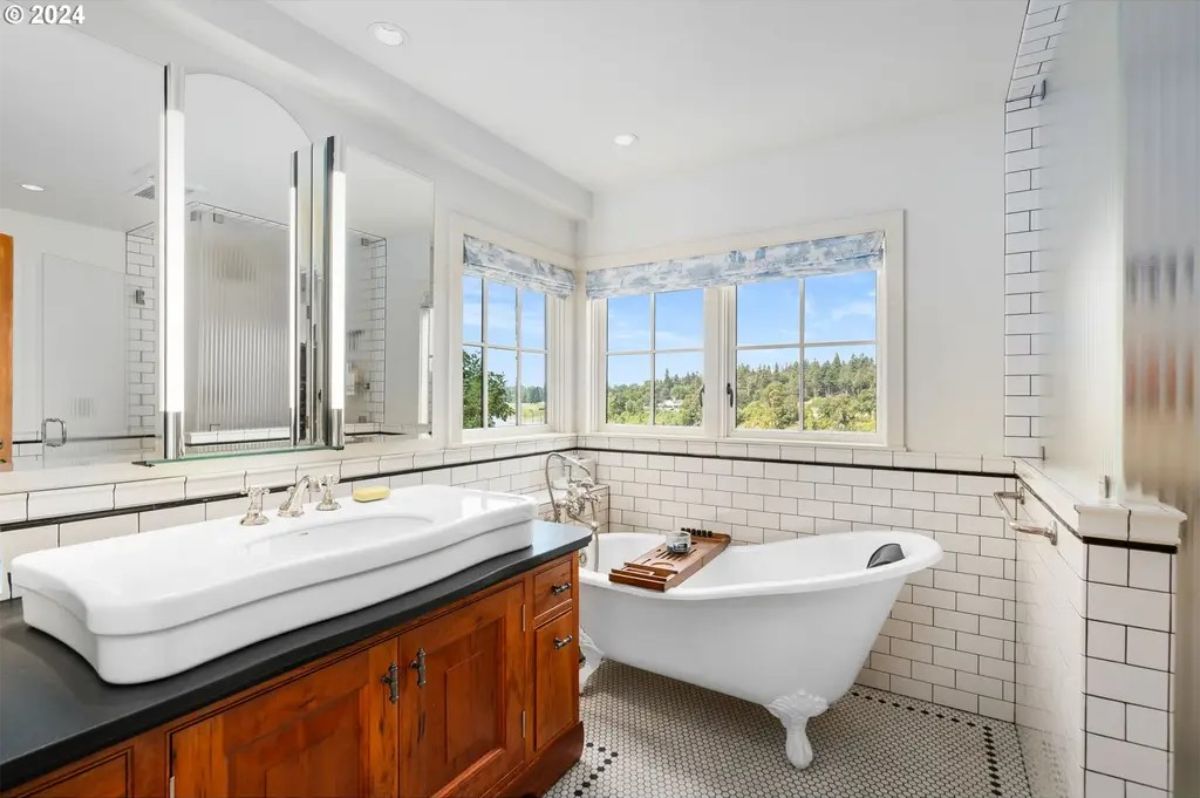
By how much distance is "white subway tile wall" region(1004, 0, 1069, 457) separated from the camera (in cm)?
219

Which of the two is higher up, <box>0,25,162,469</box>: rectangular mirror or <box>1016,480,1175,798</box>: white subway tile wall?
<box>0,25,162,469</box>: rectangular mirror

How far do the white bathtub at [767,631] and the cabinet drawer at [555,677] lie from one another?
0.98 ft

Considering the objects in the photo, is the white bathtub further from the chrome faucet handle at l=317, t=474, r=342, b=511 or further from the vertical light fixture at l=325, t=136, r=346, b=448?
the vertical light fixture at l=325, t=136, r=346, b=448

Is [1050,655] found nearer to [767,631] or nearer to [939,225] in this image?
[767,631]

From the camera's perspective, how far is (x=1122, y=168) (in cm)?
127

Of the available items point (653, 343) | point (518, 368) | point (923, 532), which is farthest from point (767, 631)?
point (518, 368)

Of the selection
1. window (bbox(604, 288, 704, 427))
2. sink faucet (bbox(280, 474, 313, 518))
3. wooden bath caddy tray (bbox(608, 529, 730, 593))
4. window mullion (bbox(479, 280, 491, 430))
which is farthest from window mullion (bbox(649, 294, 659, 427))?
sink faucet (bbox(280, 474, 313, 518))

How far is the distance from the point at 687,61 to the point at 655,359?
5.16 feet

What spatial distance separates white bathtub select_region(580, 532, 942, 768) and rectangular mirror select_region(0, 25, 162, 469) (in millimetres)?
1590

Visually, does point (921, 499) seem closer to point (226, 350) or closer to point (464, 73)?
point (464, 73)

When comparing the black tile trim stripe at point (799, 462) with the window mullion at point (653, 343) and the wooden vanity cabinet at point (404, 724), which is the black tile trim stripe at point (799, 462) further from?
the wooden vanity cabinet at point (404, 724)

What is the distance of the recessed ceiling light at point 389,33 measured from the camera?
183 cm

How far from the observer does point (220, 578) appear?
1119 mm

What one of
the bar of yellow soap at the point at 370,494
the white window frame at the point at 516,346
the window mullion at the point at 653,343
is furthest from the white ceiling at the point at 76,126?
the window mullion at the point at 653,343
